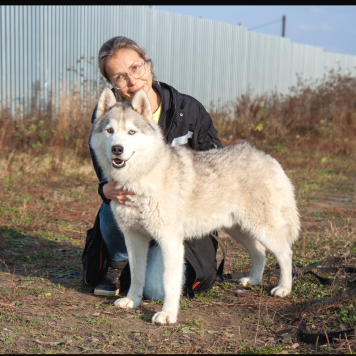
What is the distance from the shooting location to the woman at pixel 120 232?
3581mm

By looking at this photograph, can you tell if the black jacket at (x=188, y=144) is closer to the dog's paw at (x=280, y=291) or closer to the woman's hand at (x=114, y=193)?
the woman's hand at (x=114, y=193)

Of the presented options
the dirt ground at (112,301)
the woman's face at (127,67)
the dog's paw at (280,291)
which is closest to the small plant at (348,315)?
the dirt ground at (112,301)

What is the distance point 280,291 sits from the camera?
3459 mm

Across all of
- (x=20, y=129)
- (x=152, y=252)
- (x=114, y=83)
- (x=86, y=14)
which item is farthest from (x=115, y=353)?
(x=86, y=14)

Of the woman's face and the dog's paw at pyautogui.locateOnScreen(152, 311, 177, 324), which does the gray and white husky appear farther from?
the woman's face

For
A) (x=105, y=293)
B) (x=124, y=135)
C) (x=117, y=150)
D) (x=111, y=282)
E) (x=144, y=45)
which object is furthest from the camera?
(x=144, y=45)

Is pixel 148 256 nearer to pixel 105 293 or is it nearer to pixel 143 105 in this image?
pixel 105 293

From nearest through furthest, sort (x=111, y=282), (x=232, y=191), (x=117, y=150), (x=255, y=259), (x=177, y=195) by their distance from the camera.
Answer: (x=117, y=150) → (x=177, y=195) → (x=232, y=191) → (x=111, y=282) → (x=255, y=259)

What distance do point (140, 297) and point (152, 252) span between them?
0.42 meters

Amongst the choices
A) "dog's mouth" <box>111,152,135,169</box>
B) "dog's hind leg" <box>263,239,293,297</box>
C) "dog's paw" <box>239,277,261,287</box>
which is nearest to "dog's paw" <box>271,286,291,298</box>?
"dog's hind leg" <box>263,239,293,297</box>

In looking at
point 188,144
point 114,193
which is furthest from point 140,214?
point 188,144

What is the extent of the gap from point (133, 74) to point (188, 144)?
828 millimetres

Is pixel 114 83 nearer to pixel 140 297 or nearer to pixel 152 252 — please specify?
pixel 152 252

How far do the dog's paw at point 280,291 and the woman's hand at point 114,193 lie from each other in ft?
4.69
